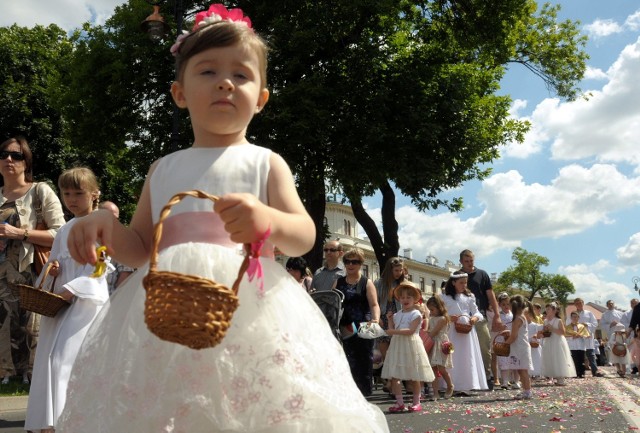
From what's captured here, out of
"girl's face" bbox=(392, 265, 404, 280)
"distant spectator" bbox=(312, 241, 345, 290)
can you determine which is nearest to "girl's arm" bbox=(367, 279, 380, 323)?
"distant spectator" bbox=(312, 241, 345, 290)

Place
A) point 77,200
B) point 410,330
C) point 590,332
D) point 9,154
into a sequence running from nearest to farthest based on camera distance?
point 77,200, point 9,154, point 410,330, point 590,332

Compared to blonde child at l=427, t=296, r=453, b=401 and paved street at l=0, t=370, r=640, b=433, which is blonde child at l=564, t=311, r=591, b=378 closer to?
paved street at l=0, t=370, r=640, b=433

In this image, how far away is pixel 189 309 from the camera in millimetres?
1799

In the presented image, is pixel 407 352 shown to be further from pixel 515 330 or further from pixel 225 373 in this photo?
pixel 225 373

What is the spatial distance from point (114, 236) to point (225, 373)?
0.68 metres

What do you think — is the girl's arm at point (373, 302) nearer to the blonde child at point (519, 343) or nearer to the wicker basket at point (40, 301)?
the blonde child at point (519, 343)

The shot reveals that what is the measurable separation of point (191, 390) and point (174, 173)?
2.78 ft

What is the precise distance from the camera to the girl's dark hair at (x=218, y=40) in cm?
240

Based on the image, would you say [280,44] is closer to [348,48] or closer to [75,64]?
[348,48]

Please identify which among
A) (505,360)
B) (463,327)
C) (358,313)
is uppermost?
(463,327)

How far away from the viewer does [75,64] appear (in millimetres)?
19984

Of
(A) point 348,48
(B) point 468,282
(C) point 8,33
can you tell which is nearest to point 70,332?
(B) point 468,282

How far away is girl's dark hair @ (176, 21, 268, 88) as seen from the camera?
7.89 ft

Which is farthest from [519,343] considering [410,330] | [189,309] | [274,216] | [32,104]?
[32,104]
